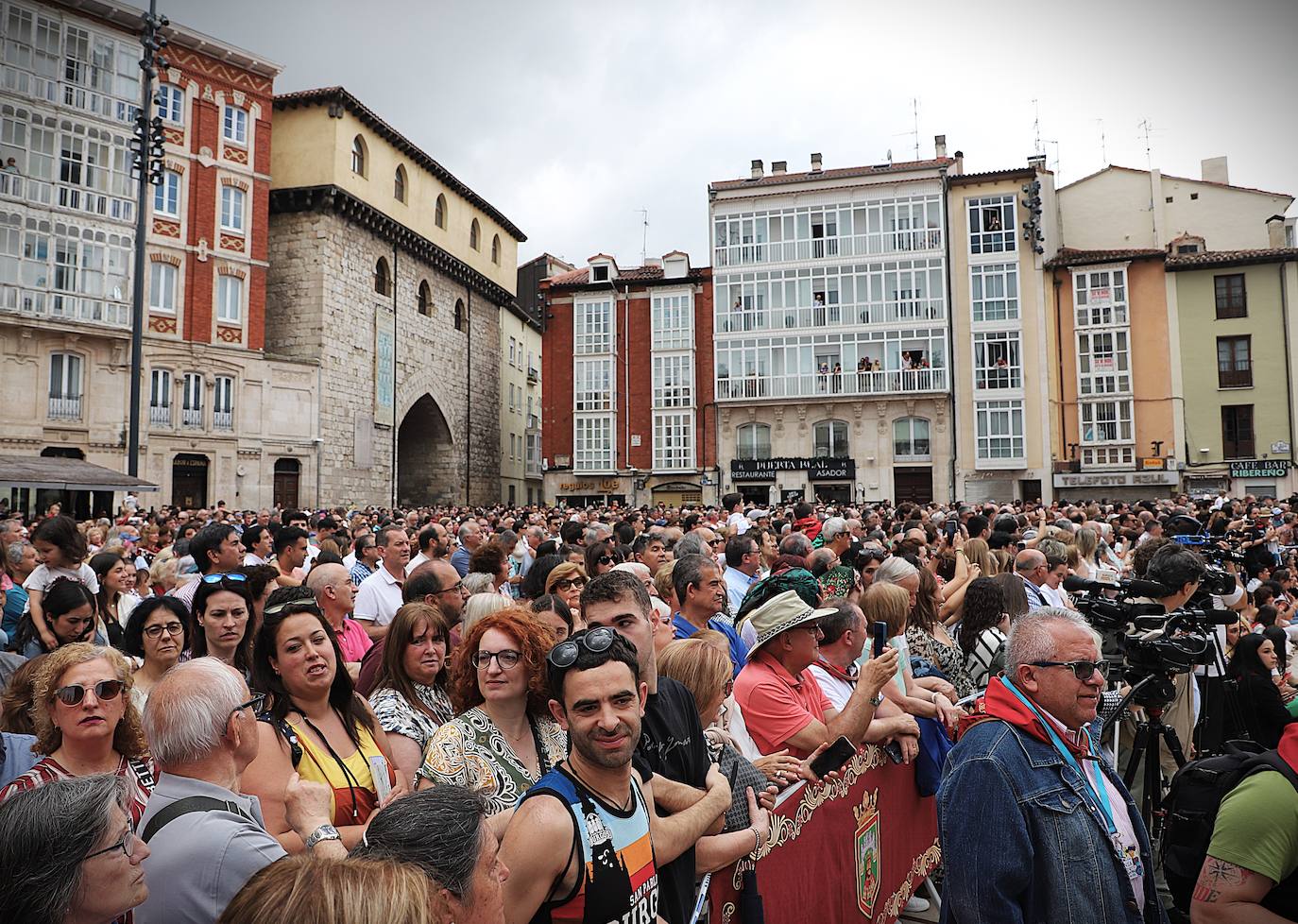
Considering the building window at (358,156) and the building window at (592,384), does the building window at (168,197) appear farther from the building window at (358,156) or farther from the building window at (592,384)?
the building window at (592,384)

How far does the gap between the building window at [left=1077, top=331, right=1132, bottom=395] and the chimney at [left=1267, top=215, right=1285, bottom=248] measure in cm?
854

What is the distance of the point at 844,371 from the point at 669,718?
3488cm

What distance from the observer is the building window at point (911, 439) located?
3578 centimetres

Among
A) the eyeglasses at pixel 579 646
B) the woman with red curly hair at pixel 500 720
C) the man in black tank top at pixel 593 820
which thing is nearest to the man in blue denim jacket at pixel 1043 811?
the man in black tank top at pixel 593 820

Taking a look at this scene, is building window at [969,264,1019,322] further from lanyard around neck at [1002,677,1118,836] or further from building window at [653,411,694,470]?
lanyard around neck at [1002,677,1118,836]

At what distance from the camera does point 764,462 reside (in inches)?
1457

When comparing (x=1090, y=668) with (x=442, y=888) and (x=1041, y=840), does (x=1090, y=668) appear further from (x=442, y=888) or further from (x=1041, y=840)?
(x=442, y=888)

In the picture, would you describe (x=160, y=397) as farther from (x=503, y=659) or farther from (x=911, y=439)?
(x=911, y=439)

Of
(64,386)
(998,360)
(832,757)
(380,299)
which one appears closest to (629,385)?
(380,299)

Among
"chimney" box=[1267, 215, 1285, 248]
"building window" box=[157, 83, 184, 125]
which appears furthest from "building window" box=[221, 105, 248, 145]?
→ "chimney" box=[1267, 215, 1285, 248]

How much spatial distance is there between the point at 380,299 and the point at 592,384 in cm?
1109

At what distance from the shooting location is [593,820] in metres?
2.40

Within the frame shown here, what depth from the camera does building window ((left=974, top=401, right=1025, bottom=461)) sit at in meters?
35.0

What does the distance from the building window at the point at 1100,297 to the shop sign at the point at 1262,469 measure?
7490mm
